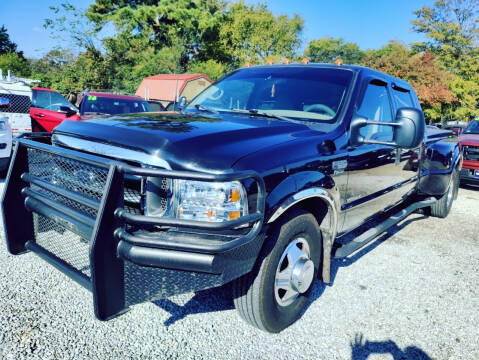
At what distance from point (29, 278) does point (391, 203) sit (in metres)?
3.73

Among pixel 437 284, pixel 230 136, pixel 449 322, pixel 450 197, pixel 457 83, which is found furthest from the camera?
pixel 457 83

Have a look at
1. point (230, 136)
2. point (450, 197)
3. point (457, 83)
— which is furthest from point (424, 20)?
point (230, 136)

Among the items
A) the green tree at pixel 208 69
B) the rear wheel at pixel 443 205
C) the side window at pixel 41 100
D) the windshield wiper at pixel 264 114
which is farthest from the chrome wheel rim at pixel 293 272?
the green tree at pixel 208 69

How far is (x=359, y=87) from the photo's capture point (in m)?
3.17

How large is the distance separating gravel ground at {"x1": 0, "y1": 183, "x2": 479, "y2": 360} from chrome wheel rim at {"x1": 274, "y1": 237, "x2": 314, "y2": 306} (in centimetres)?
30

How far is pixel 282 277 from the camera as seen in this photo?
2.49 meters

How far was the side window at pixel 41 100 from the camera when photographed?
10016 millimetres

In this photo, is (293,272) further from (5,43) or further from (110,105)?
(5,43)

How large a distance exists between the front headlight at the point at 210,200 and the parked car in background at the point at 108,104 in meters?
8.18

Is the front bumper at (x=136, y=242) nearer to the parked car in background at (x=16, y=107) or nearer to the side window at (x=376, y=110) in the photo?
the side window at (x=376, y=110)

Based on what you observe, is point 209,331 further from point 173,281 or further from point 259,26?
point 259,26

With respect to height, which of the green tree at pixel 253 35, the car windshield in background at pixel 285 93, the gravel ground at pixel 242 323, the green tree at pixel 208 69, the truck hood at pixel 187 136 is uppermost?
the green tree at pixel 253 35

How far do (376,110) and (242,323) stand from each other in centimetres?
229

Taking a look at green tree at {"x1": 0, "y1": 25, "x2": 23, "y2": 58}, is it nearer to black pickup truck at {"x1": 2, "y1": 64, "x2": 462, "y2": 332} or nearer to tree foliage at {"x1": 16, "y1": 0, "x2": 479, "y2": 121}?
tree foliage at {"x1": 16, "y1": 0, "x2": 479, "y2": 121}
